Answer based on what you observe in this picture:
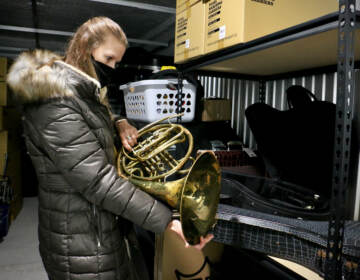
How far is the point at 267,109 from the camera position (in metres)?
1.61

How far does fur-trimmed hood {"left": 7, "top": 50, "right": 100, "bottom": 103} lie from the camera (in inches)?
34.9

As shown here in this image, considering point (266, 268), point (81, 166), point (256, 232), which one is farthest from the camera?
point (266, 268)

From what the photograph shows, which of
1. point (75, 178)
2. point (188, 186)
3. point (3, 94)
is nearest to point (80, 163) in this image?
point (75, 178)

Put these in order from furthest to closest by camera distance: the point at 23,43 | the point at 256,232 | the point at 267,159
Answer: the point at 23,43
the point at 267,159
the point at 256,232

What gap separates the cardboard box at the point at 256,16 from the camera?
3.66 feet

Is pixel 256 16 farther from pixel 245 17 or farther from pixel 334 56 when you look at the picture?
pixel 334 56

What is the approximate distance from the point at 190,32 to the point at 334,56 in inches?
26.6

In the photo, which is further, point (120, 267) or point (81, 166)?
point (120, 267)

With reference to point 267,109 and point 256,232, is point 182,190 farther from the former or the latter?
point 267,109

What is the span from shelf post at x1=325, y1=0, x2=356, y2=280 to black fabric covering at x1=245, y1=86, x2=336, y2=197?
60 centimetres

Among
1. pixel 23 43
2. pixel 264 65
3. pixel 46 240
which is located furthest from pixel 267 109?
pixel 23 43

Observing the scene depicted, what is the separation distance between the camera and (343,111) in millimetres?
747

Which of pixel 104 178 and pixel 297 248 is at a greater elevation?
pixel 104 178

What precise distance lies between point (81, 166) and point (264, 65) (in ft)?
3.75
